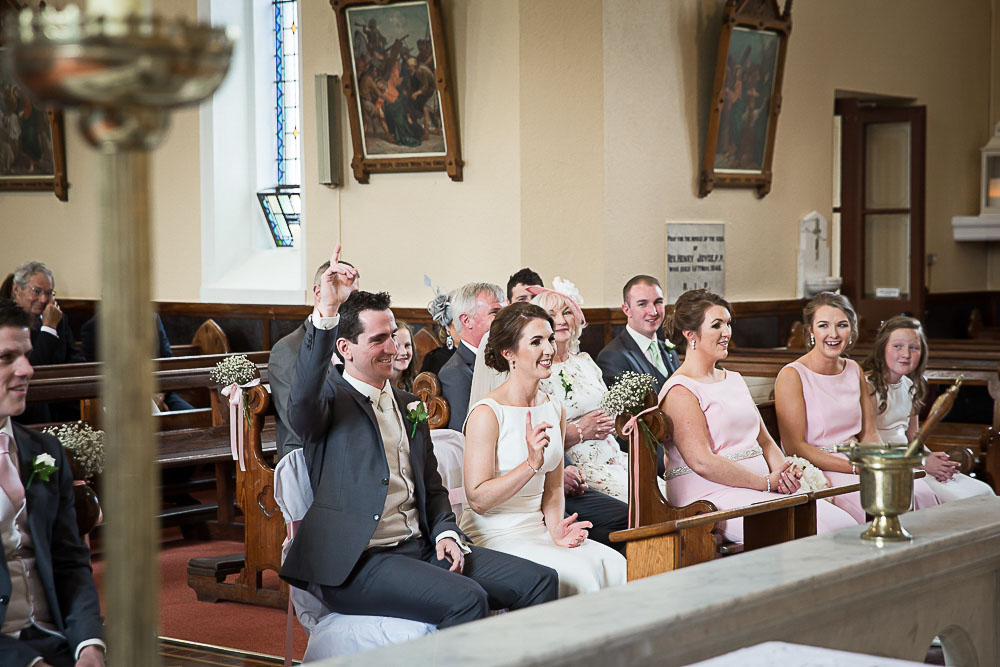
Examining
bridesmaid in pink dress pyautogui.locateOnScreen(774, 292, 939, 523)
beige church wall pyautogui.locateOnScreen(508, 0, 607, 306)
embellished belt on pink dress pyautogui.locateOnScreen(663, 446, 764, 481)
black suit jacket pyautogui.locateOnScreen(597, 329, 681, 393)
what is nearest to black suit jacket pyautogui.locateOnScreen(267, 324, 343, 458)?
embellished belt on pink dress pyautogui.locateOnScreen(663, 446, 764, 481)

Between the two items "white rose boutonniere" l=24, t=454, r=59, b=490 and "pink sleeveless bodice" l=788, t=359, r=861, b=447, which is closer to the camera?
"white rose boutonniere" l=24, t=454, r=59, b=490

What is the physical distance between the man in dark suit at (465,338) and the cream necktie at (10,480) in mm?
2033

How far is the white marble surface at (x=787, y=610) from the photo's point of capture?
1916mm

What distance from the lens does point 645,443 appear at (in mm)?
4156

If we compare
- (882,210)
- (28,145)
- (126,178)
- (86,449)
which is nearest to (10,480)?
(86,449)

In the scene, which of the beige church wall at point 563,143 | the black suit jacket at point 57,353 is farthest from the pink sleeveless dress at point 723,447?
the black suit jacket at point 57,353

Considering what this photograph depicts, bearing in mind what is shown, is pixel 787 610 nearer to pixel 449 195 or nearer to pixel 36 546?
pixel 36 546

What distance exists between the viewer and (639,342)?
564 centimetres

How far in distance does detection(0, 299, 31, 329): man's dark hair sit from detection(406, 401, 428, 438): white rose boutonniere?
1.14m

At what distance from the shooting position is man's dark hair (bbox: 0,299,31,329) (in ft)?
9.29

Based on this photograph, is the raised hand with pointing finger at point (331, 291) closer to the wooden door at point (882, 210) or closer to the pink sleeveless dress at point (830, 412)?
the pink sleeveless dress at point (830, 412)

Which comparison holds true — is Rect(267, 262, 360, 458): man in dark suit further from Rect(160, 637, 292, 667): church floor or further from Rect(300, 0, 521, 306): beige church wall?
Rect(300, 0, 521, 306): beige church wall

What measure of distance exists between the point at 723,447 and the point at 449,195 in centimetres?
378

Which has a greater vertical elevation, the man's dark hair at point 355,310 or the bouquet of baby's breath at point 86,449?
the man's dark hair at point 355,310
